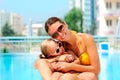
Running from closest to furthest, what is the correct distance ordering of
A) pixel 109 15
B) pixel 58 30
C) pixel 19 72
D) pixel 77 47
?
pixel 58 30 → pixel 77 47 → pixel 19 72 → pixel 109 15

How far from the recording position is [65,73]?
1420mm

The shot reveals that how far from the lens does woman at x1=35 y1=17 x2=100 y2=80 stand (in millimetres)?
1398

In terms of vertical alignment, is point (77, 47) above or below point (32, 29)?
below

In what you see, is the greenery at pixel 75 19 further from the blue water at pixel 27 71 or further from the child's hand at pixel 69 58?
the child's hand at pixel 69 58

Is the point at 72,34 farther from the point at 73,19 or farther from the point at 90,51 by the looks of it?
the point at 73,19

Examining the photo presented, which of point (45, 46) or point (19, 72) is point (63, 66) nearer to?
point (45, 46)

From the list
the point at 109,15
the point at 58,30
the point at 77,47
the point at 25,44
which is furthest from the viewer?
the point at 109,15

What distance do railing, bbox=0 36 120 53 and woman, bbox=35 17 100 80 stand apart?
11.0 meters

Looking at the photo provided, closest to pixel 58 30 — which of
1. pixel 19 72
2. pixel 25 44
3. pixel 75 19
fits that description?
pixel 19 72

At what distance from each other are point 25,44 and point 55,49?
1187cm

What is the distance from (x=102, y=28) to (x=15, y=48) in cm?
1134

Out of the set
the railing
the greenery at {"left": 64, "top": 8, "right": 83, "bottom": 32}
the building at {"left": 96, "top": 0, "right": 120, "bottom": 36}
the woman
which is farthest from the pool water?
the greenery at {"left": 64, "top": 8, "right": 83, "bottom": 32}

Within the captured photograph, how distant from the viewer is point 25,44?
13.3 metres

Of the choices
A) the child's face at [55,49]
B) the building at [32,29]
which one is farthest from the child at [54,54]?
the building at [32,29]
